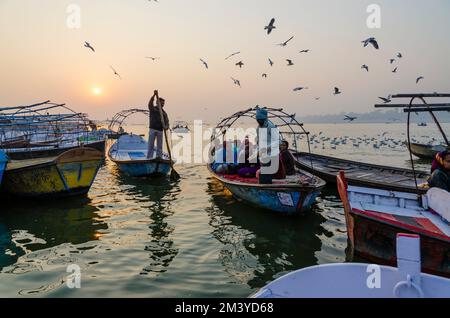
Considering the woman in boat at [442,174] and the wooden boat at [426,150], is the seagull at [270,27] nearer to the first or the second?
the woman in boat at [442,174]

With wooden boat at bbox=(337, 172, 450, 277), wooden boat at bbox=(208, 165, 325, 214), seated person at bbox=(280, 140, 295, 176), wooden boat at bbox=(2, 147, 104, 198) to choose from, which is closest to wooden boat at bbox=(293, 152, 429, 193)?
seated person at bbox=(280, 140, 295, 176)

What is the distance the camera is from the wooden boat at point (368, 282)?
3207mm

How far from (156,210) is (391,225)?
666 cm

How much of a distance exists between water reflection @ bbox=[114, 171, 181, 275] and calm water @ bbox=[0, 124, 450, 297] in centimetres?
2

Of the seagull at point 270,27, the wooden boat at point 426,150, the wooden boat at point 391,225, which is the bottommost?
the wooden boat at point 391,225

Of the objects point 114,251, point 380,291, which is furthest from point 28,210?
point 380,291

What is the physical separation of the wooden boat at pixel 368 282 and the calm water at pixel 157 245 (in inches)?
79.0

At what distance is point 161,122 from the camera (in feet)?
48.5

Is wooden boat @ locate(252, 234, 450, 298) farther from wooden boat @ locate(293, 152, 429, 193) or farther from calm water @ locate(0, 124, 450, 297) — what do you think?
wooden boat @ locate(293, 152, 429, 193)

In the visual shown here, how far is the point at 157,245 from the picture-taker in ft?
24.2

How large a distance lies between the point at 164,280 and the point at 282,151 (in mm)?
6522

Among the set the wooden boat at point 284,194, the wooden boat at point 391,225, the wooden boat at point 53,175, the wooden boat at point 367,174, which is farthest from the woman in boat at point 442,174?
the wooden boat at point 53,175

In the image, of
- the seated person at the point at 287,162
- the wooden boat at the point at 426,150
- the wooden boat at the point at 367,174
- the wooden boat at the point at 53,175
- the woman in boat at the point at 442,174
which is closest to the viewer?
the woman in boat at the point at 442,174
